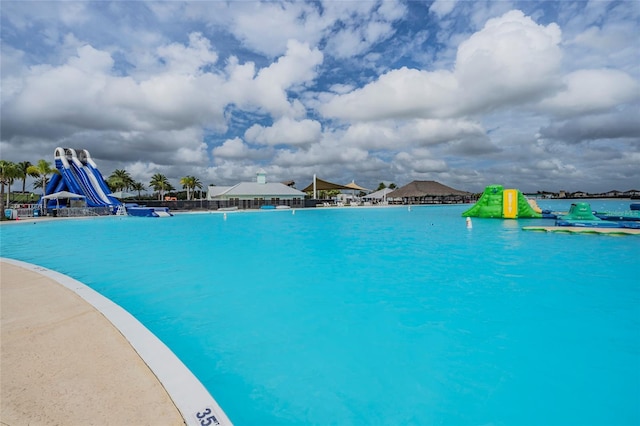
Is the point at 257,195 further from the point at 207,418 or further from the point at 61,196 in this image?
the point at 207,418

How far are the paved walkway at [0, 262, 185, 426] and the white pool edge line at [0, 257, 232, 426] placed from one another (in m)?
0.05

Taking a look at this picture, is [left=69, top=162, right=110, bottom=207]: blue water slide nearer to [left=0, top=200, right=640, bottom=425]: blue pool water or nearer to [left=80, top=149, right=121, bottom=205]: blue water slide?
[left=80, top=149, right=121, bottom=205]: blue water slide

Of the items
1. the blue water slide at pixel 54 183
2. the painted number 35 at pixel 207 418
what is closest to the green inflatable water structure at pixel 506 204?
the painted number 35 at pixel 207 418

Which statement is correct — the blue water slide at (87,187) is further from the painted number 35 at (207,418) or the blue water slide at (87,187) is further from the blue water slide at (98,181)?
the painted number 35 at (207,418)

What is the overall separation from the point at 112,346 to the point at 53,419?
1.12 m

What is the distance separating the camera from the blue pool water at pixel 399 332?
3.19 m

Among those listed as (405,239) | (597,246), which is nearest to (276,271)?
(405,239)

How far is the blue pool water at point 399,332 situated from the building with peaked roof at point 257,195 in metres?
39.6

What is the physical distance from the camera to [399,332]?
4.79 meters

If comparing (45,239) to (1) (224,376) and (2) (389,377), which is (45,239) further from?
(2) (389,377)

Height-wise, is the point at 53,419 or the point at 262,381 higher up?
the point at 53,419

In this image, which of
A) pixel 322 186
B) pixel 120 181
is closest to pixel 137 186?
pixel 120 181

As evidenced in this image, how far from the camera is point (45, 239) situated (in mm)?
15188

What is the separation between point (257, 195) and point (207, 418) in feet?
168
